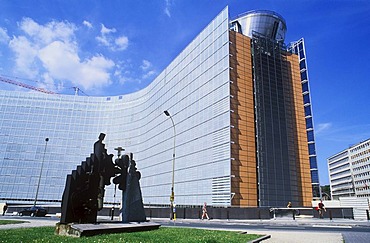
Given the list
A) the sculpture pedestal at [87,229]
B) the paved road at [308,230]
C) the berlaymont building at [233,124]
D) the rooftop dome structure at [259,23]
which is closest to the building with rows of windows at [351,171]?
the berlaymont building at [233,124]

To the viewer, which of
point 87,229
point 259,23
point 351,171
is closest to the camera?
point 87,229

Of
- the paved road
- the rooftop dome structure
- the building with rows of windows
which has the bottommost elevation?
the paved road

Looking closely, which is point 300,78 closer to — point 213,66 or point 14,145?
point 213,66

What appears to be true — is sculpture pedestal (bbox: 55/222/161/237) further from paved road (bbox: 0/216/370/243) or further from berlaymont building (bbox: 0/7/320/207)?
berlaymont building (bbox: 0/7/320/207)

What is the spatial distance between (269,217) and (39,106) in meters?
76.7

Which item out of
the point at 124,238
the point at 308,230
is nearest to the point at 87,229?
the point at 124,238

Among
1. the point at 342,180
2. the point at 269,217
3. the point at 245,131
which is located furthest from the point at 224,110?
the point at 342,180

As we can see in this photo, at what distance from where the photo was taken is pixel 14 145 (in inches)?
3088

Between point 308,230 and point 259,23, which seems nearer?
point 308,230

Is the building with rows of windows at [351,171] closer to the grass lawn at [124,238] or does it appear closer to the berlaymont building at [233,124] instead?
the berlaymont building at [233,124]

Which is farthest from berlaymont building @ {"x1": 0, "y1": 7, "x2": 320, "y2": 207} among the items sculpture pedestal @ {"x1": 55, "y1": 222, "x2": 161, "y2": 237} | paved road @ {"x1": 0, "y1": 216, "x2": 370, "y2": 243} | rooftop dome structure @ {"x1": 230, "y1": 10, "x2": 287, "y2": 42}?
sculpture pedestal @ {"x1": 55, "y1": 222, "x2": 161, "y2": 237}

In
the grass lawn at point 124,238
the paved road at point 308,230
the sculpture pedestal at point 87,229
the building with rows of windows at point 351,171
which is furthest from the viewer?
the building with rows of windows at point 351,171

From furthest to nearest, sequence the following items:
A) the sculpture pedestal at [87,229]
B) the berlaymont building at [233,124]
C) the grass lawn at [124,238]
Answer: the berlaymont building at [233,124]
the sculpture pedestal at [87,229]
the grass lawn at [124,238]

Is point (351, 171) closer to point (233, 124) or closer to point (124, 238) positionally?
point (233, 124)
